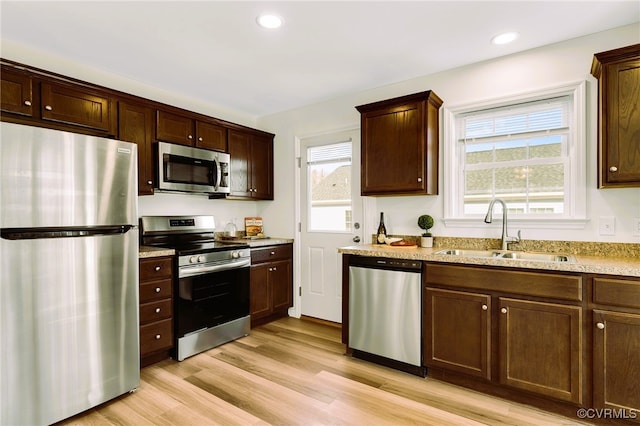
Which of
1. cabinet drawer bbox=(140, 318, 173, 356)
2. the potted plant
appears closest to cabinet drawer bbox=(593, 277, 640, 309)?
the potted plant

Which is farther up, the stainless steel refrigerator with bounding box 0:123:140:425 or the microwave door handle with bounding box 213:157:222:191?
the microwave door handle with bounding box 213:157:222:191

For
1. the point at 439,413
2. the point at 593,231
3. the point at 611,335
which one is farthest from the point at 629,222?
the point at 439,413

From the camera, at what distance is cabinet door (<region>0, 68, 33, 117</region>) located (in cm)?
217

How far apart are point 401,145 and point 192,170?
2021mm

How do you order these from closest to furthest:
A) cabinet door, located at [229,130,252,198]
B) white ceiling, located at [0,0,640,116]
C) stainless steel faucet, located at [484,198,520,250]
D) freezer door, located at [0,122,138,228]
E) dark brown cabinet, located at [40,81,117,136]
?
1. freezer door, located at [0,122,138,228]
2. white ceiling, located at [0,0,640,116]
3. dark brown cabinet, located at [40,81,117,136]
4. stainless steel faucet, located at [484,198,520,250]
5. cabinet door, located at [229,130,252,198]

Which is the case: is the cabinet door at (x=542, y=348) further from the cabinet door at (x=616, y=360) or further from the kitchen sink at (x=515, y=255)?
the kitchen sink at (x=515, y=255)

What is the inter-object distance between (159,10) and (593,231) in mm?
3337

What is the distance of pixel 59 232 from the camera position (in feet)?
6.21

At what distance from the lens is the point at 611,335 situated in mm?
1865

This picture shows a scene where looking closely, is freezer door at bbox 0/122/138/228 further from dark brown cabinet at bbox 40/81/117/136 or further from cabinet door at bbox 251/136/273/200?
cabinet door at bbox 251/136/273/200

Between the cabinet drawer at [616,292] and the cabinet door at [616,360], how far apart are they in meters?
0.06

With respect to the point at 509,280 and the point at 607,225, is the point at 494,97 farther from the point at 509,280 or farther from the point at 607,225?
the point at 509,280

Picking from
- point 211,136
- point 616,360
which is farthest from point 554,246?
point 211,136

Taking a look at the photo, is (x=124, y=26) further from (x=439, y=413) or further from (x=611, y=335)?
(x=611, y=335)
